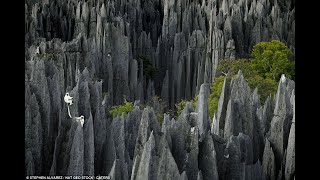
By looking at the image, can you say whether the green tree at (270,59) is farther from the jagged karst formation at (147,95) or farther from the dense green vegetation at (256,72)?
the jagged karst formation at (147,95)

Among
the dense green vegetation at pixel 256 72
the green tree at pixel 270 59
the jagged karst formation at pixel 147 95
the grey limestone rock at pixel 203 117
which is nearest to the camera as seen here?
the jagged karst formation at pixel 147 95

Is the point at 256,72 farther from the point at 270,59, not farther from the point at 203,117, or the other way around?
the point at 203,117

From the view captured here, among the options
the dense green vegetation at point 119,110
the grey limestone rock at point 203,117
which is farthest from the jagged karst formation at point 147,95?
the dense green vegetation at point 119,110

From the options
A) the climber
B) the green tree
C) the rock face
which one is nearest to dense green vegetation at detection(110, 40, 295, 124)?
the green tree

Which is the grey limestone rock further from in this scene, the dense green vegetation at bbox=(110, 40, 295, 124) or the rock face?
the rock face

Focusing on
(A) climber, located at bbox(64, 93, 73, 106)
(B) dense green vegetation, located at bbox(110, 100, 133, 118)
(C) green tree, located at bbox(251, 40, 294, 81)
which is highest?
(C) green tree, located at bbox(251, 40, 294, 81)

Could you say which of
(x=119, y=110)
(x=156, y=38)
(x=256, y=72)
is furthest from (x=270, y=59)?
(x=156, y=38)

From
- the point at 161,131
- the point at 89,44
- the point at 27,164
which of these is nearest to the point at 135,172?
the point at 161,131
